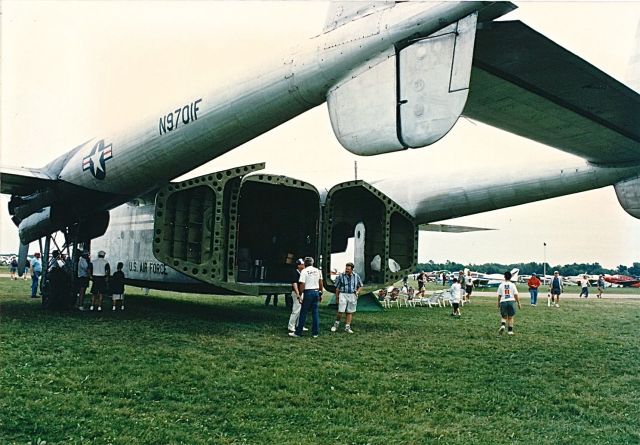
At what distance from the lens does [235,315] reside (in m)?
13.6

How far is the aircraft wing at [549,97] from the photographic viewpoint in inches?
299

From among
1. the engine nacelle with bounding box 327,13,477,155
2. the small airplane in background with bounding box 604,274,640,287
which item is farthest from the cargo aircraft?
the small airplane in background with bounding box 604,274,640,287

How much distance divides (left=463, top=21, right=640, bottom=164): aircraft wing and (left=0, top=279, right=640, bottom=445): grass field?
12.6 feet

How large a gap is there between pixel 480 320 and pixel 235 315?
20.3 feet

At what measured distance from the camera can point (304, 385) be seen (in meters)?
6.47

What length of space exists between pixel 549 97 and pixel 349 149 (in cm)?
386

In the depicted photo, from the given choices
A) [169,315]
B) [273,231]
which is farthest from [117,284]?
[273,231]

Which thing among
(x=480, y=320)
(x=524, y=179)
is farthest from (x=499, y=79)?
(x=480, y=320)

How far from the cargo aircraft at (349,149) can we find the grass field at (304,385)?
7.77 ft

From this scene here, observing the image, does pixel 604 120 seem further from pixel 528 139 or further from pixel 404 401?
pixel 404 401

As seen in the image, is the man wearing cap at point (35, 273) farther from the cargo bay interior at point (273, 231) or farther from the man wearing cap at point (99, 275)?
the cargo bay interior at point (273, 231)

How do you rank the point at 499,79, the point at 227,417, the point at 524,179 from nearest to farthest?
the point at 227,417 < the point at 499,79 < the point at 524,179

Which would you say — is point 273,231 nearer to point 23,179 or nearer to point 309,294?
point 309,294

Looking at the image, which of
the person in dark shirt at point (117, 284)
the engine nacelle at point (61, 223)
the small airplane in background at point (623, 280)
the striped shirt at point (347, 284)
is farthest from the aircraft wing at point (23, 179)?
the small airplane in background at point (623, 280)
